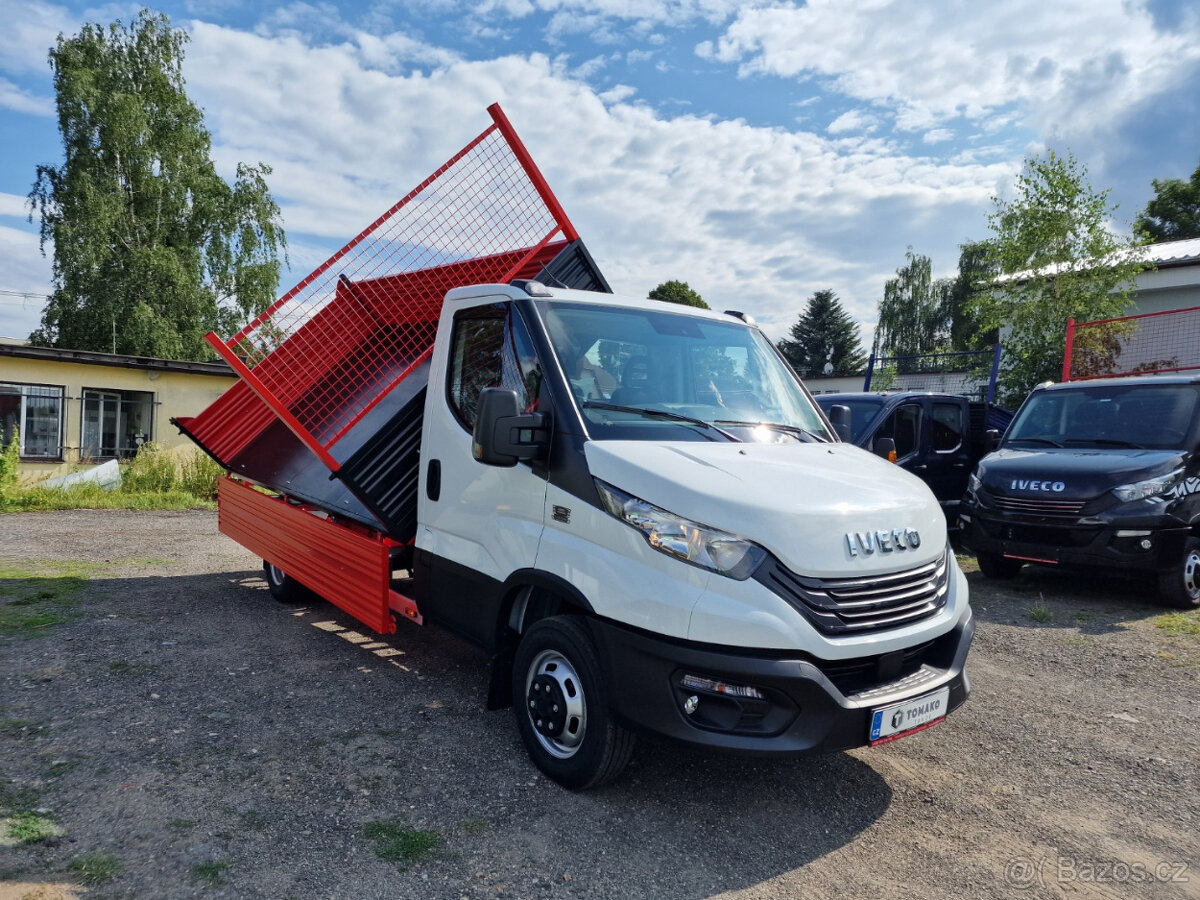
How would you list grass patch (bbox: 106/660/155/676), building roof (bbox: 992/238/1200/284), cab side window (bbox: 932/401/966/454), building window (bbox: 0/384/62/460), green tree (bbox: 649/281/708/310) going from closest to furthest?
1. grass patch (bbox: 106/660/155/676)
2. cab side window (bbox: 932/401/966/454)
3. building roof (bbox: 992/238/1200/284)
4. building window (bbox: 0/384/62/460)
5. green tree (bbox: 649/281/708/310)

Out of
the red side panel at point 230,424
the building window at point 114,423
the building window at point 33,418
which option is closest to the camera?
the red side panel at point 230,424

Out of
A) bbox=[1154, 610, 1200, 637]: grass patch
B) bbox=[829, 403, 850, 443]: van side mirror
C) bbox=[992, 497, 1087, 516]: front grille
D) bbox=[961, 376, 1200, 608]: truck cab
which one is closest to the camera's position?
bbox=[829, 403, 850, 443]: van side mirror

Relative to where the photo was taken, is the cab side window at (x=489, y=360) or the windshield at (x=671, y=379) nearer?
the windshield at (x=671, y=379)

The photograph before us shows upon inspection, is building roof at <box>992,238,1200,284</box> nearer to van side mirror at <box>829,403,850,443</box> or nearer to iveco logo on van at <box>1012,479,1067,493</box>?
iveco logo on van at <box>1012,479,1067,493</box>

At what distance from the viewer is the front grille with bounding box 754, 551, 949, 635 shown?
2953 millimetres

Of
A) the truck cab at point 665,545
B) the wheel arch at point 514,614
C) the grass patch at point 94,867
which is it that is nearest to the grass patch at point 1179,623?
the truck cab at point 665,545

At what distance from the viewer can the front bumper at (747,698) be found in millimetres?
2891

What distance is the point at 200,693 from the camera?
15.2 ft

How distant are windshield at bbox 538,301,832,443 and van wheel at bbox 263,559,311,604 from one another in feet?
A: 13.4

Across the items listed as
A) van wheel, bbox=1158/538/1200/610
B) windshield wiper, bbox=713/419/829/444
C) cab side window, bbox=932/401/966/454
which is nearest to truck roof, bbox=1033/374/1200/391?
cab side window, bbox=932/401/966/454

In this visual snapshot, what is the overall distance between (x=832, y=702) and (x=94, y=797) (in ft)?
10.0

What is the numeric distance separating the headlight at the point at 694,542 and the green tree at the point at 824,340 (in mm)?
50884

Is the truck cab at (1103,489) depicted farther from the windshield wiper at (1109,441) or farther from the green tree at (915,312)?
the green tree at (915,312)

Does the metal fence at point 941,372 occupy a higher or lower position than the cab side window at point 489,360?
higher
